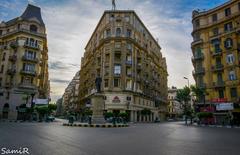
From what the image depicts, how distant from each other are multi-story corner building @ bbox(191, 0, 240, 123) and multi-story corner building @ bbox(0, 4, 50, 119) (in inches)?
1469

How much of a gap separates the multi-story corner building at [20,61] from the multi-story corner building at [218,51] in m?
37.3

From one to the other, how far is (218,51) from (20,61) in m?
44.3

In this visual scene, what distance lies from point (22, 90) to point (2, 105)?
5550mm

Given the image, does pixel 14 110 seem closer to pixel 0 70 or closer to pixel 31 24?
pixel 0 70

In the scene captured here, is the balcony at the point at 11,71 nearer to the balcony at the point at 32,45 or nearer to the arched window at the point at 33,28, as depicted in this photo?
the balcony at the point at 32,45

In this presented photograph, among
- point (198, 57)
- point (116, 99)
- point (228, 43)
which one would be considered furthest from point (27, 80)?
point (228, 43)

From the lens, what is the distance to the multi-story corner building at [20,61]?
46750 millimetres

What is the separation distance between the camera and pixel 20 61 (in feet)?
161

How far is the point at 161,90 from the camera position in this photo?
76250 millimetres

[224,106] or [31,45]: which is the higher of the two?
[31,45]

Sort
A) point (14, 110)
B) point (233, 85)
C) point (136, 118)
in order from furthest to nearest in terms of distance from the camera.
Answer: point (136, 118), point (14, 110), point (233, 85)

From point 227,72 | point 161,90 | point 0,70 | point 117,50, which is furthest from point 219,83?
point 0,70

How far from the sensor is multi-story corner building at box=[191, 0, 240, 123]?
37.5 metres

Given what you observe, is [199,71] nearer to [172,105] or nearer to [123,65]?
[123,65]
